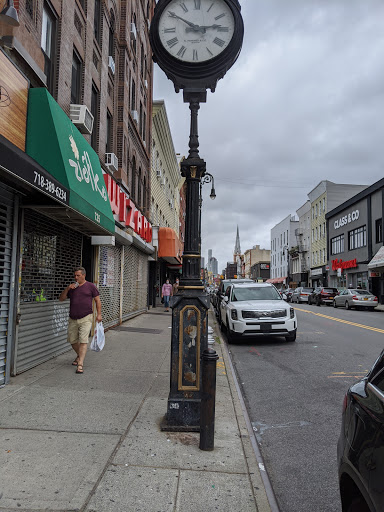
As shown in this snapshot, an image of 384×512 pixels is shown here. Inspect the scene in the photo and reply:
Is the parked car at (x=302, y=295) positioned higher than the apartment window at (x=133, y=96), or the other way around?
the apartment window at (x=133, y=96)

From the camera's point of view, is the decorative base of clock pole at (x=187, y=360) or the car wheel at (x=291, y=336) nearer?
the decorative base of clock pole at (x=187, y=360)

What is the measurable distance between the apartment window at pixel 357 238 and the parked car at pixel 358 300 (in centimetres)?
1161

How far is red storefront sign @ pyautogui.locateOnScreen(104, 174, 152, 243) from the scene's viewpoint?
11743 millimetres

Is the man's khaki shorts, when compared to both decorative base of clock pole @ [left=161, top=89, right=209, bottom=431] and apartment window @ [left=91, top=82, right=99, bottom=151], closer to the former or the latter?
decorative base of clock pole @ [left=161, top=89, right=209, bottom=431]

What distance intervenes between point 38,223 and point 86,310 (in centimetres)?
182

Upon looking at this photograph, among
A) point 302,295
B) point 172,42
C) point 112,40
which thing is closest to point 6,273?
point 172,42

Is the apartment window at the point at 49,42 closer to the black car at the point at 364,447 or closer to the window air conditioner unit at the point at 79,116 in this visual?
the window air conditioner unit at the point at 79,116

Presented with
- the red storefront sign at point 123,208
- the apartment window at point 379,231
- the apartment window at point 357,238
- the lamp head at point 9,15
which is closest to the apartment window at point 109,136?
the red storefront sign at point 123,208

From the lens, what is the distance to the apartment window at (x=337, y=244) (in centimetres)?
Result: 4422

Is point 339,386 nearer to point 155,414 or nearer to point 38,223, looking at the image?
point 155,414

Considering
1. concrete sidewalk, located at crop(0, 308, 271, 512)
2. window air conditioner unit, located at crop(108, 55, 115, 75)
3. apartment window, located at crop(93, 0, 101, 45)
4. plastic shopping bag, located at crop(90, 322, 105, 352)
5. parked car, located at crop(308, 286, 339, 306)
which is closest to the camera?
concrete sidewalk, located at crop(0, 308, 271, 512)

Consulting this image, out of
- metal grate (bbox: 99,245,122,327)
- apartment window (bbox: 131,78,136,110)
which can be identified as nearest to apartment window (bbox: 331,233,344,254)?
apartment window (bbox: 131,78,136,110)

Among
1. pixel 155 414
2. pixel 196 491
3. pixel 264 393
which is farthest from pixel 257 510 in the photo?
pixel 264 393

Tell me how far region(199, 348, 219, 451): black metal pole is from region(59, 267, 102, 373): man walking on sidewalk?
3.47 m
